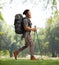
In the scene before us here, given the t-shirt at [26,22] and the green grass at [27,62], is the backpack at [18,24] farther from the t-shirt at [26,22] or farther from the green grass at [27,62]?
the green grass at [27,62]

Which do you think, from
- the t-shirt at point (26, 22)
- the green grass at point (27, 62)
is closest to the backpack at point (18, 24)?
the t-shirt at point (26, 22)

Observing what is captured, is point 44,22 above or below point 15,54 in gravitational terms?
above

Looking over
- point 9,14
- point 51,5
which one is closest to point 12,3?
point 9,14

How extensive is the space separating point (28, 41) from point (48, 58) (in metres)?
0.23

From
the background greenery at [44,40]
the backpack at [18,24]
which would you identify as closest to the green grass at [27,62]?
the background greenery at [44,40]

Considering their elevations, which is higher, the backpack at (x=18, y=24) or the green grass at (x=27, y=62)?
the backpack at (x=18, y=24)

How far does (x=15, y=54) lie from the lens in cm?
411

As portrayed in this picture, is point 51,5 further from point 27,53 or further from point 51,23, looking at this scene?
point 27,53

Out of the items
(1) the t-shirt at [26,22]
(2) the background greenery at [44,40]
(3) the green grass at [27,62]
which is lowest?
(3) the green grass at [27,62]

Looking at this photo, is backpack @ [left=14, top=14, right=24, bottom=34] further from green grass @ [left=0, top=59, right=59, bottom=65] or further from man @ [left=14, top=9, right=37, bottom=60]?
green grass @ [left=0, top=59, right=59, bottom=65]

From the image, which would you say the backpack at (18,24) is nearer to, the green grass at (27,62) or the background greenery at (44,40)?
the background greenery at (44,40)

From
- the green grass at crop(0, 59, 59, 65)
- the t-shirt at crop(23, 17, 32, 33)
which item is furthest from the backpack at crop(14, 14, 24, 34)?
the green grass at crop(0, 59, 59, 65)

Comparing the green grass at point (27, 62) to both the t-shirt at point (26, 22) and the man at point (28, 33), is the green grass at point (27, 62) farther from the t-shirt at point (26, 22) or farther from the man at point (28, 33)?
the t-shirt at point (26, 22)

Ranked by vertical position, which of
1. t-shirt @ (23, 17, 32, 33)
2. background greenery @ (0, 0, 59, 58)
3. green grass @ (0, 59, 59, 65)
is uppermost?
t-shirt @ (23, 17, 32, 33)
